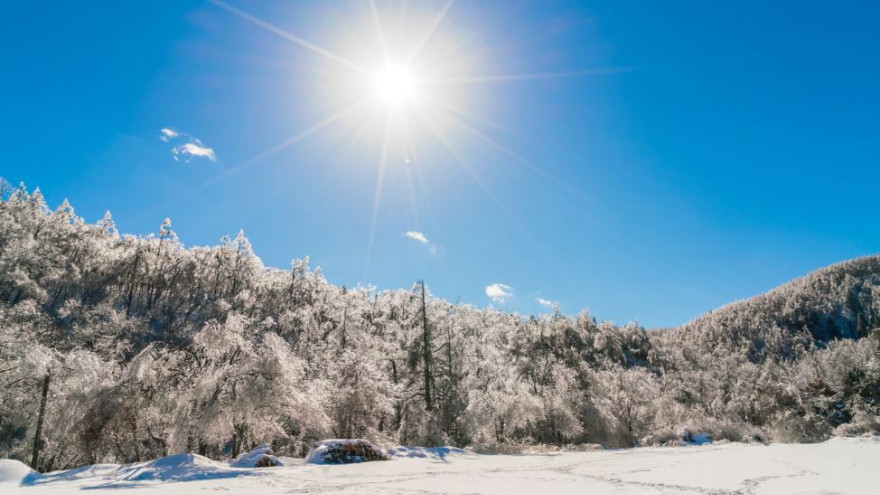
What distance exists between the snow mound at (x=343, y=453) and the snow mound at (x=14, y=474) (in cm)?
685

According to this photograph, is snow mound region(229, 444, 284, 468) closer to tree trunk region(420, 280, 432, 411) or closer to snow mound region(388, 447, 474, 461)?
snow mound region(388, 447, 474, 461)

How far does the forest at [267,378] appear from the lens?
672 inches

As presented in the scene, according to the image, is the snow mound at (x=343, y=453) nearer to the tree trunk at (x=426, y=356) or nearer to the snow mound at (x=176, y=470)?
the snow mound at (x=176, y=470)

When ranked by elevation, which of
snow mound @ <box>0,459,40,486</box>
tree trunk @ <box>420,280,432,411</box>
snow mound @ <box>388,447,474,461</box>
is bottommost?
snow mound @ <box>388,447,474,461</box>

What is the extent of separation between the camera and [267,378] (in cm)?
1712

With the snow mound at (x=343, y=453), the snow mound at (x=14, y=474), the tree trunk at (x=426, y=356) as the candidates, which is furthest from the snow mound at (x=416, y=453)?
the tree trunk at (x=426, y=356)

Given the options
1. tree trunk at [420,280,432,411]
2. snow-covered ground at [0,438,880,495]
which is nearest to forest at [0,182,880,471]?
tree trunk at [420,280,432,411]

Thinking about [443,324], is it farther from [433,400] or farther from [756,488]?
[756,488]

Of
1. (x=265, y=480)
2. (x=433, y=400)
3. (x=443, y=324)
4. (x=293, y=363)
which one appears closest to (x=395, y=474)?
(x=265, y=480)

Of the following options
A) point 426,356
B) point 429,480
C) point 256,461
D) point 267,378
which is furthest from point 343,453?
point 426,356

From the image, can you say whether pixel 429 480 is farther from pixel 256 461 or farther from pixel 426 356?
pixel 426 356

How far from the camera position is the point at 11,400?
2417 centimetres

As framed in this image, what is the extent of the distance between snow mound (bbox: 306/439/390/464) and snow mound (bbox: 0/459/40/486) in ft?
22.5

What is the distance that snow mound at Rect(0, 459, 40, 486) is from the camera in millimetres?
8781
